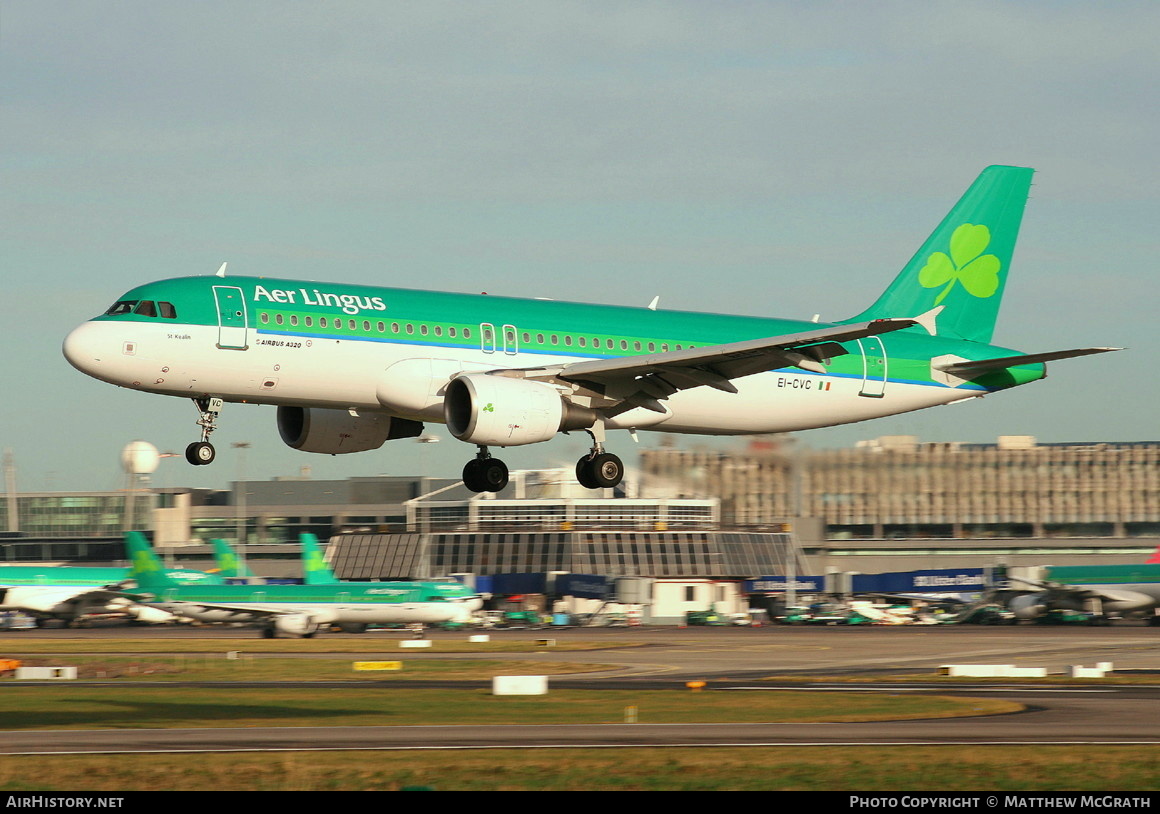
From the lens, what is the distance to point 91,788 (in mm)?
22391

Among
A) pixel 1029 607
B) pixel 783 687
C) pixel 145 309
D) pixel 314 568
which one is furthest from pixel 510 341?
pixel 1029 607

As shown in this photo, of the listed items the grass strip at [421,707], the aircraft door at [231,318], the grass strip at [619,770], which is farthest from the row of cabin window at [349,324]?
the grass strip at [619,770]

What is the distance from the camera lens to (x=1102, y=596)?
80.2 m

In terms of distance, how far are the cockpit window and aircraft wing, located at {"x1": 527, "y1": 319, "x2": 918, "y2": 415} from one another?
1063 centimetres

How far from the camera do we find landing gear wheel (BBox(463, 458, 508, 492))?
3978cm

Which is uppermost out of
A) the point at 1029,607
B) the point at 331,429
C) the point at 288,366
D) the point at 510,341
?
the point at 510,341

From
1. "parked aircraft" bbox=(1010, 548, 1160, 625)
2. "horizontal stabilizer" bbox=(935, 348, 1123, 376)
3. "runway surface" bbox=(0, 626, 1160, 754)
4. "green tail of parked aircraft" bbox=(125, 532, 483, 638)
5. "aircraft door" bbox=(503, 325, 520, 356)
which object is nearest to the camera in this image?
"runway surface" bbox=(0, 626, 1160, 754)

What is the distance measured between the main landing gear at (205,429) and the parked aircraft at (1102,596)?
57.0 meters

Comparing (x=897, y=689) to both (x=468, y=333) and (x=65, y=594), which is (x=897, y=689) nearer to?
(x=468, y=333)

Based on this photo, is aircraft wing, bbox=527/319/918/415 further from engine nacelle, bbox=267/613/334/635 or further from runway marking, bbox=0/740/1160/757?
engine nacelle, bbox=267/613/334/635

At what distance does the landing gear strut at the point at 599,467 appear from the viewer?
40.2 meters

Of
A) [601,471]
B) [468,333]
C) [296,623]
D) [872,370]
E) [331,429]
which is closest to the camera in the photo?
[468,333]

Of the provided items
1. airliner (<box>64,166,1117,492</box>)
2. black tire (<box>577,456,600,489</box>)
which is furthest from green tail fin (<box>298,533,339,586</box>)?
black tire (<box>577,456,600,489</box>)

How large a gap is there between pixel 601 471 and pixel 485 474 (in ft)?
10.8
